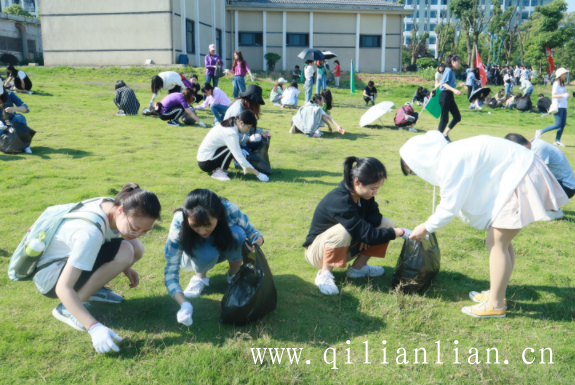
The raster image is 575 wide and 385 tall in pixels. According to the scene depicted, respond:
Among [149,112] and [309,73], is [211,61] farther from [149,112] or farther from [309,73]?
[309,73]

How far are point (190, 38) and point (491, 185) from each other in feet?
75.1

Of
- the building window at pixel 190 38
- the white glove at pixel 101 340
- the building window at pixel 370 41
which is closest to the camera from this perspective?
the white glove at pixel 101 340

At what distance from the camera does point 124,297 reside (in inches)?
129

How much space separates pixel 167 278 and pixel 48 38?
2353cm

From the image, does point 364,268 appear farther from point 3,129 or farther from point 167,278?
point 3,129

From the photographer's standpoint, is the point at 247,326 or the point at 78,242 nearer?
the point at 78,242

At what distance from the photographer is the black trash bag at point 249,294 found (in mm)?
2840

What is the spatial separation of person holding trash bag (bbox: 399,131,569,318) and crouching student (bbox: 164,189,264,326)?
4.17 feet

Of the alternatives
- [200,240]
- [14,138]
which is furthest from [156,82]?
[200,240]

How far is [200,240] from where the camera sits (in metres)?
3.08

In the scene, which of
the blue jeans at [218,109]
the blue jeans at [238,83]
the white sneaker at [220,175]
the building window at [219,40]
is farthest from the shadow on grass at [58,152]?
the building window at [219,40]

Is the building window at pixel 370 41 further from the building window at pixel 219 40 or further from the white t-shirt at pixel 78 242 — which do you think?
the white t-shirt at pixel 78 242

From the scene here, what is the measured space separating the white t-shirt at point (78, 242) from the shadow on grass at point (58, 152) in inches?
195

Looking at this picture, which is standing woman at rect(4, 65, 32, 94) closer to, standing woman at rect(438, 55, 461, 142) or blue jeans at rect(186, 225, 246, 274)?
standing woman at rect(438, 55, 461, 142)
